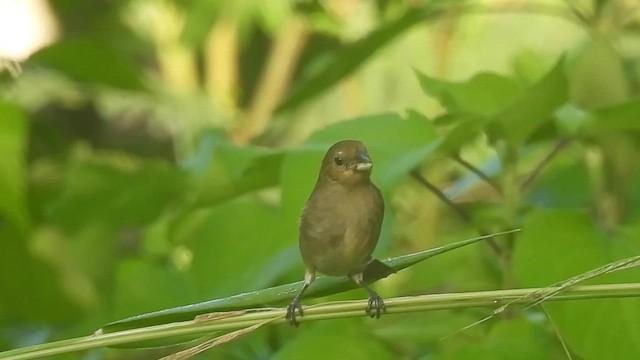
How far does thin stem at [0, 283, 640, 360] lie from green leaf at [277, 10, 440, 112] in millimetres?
424

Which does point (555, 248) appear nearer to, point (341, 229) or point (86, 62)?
point (341, 229)

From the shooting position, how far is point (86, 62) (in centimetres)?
83

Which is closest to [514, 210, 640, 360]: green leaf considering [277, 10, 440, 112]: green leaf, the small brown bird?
the small brown bird

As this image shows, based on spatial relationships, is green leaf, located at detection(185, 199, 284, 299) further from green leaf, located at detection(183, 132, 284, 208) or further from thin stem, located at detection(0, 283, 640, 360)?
thin stem, located at detection(0, 283, 640, 360)

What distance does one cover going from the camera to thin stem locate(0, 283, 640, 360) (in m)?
0.34

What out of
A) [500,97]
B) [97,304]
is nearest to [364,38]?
[500,97]

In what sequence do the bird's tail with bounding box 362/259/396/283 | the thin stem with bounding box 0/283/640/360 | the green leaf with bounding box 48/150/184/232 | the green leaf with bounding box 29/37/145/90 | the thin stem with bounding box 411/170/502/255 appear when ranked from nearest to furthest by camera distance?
1. the thin stem with bounding box 0/283/640/360
2. the bird's tail with bounding box 362/259/396/283
3. the thin stem with bounding box 411/170/502/255
4. the green leaf with bounding box 48/150/184/232
5. the green leaf with bounding box 29/37/145/90

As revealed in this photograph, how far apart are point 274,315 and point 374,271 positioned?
0.40ft

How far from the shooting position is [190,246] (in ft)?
2.26

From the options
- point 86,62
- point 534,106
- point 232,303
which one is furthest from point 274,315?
point 86,62

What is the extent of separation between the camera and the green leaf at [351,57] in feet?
2.48

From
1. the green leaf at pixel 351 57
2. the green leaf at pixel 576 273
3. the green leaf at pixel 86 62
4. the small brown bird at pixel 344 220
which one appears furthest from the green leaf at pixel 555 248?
the green leaf at pixel 86 62

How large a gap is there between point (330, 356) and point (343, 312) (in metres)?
0.15

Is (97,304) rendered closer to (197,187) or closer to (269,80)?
(197,187)
